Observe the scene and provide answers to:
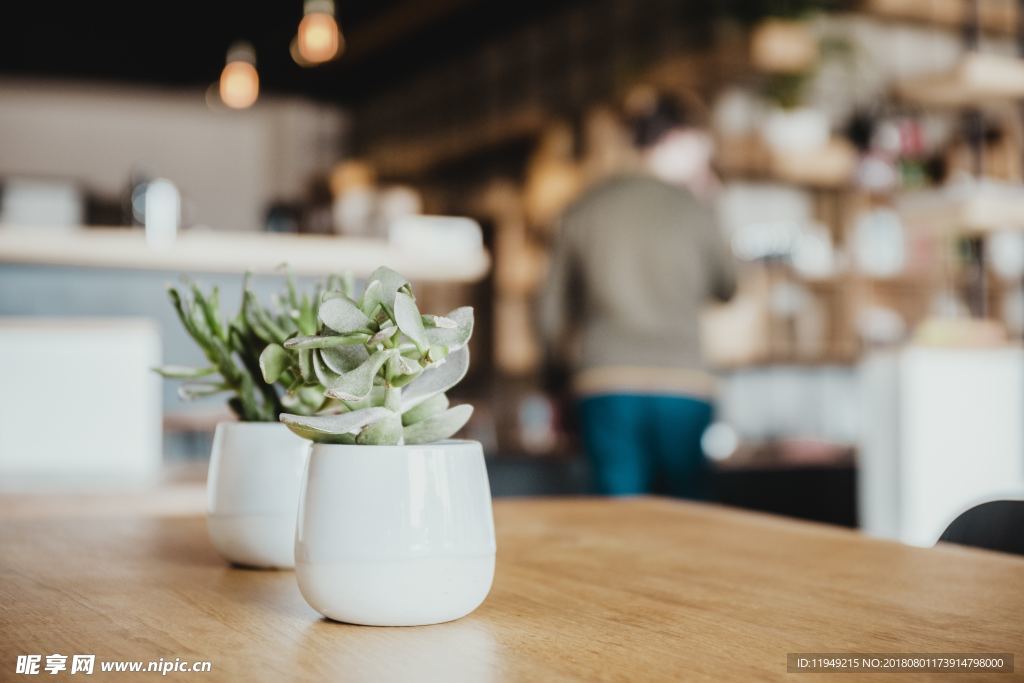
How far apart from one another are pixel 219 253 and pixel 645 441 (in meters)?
1.27

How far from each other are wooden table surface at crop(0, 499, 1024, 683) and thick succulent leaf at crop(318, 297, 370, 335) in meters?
0.20

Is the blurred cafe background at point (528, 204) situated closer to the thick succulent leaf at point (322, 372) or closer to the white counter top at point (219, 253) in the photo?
the white counter top at point (219, 253)

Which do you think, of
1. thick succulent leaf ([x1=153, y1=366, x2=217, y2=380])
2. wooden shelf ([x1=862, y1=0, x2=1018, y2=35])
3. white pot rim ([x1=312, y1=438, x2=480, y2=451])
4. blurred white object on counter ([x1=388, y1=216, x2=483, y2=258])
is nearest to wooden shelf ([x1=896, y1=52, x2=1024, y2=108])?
blurred white object on counter ([x1=388, y1=216, x2=483, y2=258])

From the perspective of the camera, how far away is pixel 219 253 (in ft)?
10.3

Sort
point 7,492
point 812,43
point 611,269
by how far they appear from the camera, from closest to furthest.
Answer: point 7,492 < point 611,269 < point 812,43

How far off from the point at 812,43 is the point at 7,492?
13.0 ft

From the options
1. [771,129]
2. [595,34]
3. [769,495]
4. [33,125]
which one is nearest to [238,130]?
[33,125]

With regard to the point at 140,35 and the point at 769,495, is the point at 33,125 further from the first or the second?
the point at 769,495

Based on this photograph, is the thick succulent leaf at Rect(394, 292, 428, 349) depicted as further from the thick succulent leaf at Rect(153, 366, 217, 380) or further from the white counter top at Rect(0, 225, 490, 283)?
the white counter top at Rect(0, 225, 490, 283)

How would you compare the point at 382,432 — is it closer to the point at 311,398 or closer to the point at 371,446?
the point at 371,446

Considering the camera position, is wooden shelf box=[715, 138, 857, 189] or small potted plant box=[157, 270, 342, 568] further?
wooden shelf box=[715, 138, 857, 189]

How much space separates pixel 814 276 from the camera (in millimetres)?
5500

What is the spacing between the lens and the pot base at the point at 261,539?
0.98 metres

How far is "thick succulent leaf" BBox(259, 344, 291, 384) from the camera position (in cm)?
78
